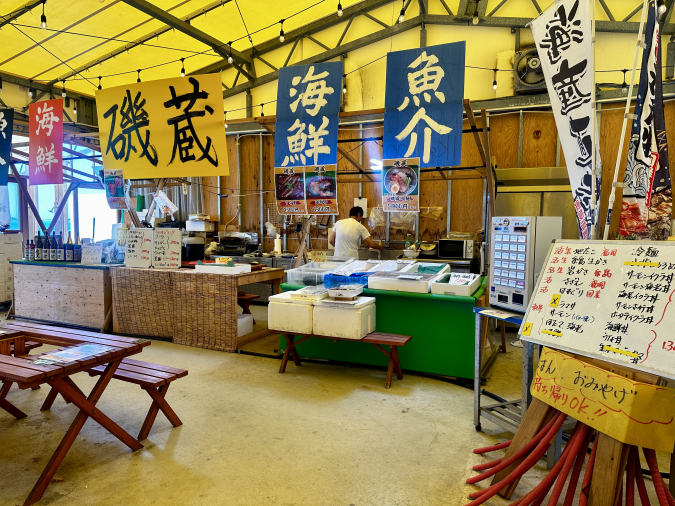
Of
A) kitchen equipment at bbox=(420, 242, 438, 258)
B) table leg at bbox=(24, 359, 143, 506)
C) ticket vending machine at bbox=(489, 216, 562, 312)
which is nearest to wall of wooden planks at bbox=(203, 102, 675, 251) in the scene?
kitchen equipment at bbox=(420, 242, 438, 258)

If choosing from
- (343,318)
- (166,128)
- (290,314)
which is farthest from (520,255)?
(166,128)

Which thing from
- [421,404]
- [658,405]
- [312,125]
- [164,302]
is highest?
[312,125]

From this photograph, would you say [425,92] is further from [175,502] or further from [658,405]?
[175,502]

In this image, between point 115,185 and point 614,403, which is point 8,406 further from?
point 614,403

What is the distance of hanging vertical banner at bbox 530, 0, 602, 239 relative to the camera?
2.71 m

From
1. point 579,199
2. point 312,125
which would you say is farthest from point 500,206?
point 579,199

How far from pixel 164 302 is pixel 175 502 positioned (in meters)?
3.62

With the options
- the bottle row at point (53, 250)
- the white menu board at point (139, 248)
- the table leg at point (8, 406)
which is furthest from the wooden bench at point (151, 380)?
the bottle row at point (53, 250)

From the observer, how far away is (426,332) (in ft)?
14.3

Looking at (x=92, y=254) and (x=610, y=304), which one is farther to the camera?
(x=92, y=254)

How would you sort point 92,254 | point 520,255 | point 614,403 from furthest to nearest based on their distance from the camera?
point 92,254, point 520,255, point 614,403

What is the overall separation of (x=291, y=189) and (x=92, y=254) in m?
3.32

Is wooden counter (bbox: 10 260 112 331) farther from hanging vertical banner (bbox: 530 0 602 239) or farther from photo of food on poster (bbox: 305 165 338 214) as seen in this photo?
hanging vertical banner (bbox: 530 0 602 239)

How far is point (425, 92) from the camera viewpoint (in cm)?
445
